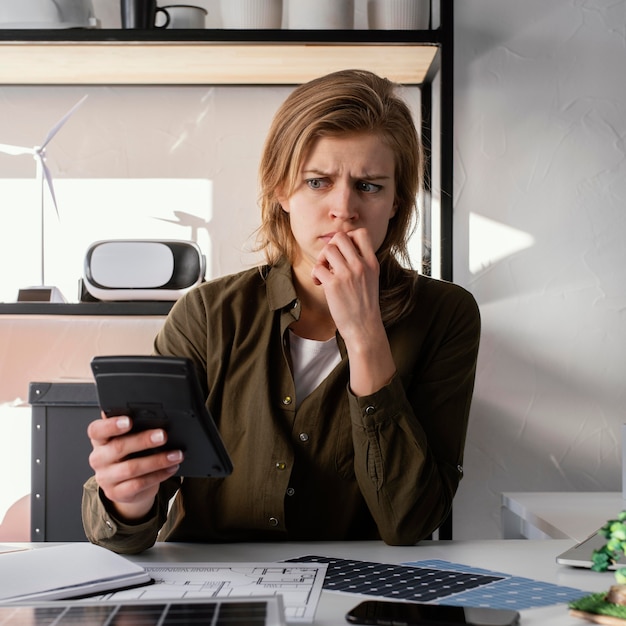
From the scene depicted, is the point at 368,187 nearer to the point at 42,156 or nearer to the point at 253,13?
the point at 253,13

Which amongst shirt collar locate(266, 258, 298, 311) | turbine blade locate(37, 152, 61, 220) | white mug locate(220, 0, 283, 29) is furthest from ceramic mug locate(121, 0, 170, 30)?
shirt collar locate(266, 258, 298, 311)

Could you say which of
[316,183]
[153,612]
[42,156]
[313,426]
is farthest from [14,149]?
[153,612]

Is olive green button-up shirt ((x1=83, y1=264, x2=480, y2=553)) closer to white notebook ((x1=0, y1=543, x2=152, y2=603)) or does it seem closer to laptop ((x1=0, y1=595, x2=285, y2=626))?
white notebook ((x1=0, y1=543, x2=152, y2=603))

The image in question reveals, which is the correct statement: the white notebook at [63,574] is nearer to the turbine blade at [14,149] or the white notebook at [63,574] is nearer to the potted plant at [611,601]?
the potted plant at [611,601]

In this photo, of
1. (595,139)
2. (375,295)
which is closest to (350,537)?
(375,295)

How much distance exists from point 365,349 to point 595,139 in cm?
112

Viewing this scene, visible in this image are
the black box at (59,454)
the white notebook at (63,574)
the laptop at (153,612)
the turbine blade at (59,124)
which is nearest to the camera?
the laptop at (153,612)

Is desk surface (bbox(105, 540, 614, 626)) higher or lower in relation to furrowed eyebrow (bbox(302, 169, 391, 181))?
lower

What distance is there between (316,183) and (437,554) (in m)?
0.53

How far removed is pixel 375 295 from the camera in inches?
45.0

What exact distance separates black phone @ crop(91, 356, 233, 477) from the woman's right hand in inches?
0.4

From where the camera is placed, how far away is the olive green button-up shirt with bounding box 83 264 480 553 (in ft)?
3.61

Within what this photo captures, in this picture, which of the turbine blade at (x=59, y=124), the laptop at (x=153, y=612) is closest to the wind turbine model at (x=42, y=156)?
the turbine blade at (x=59, y=124)

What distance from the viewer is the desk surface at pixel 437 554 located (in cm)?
90
